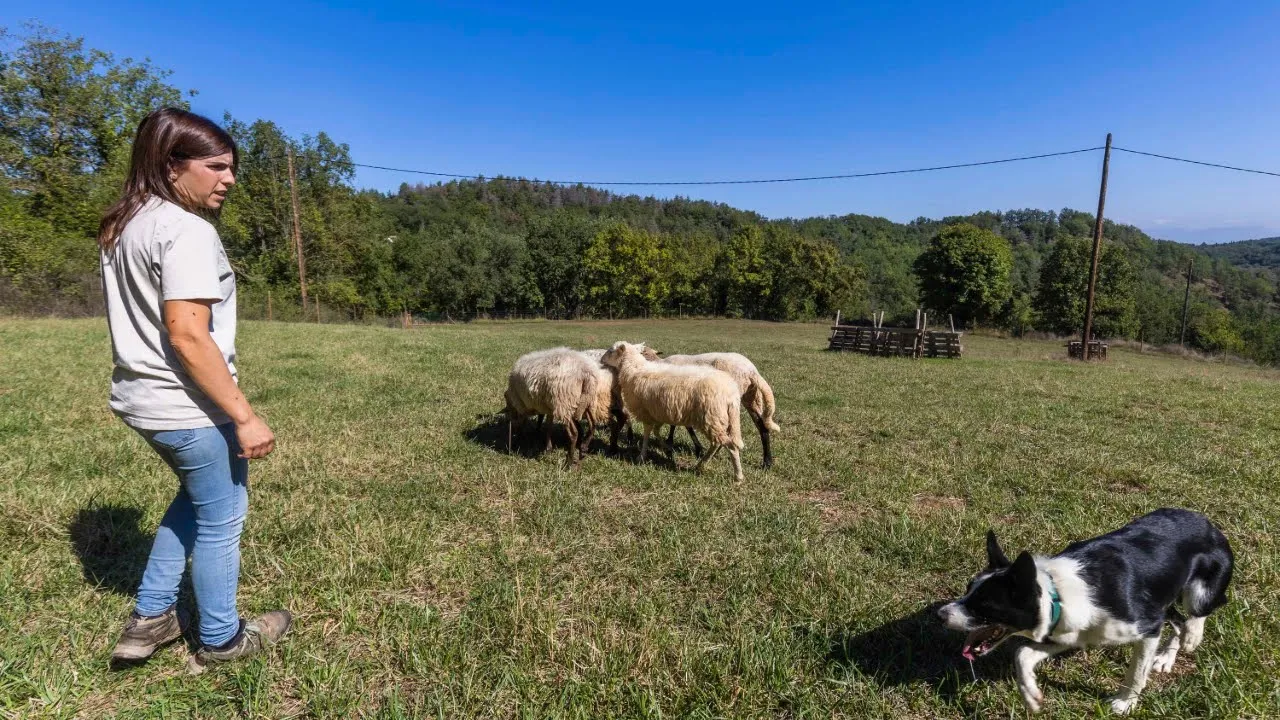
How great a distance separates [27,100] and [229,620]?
4343 cm

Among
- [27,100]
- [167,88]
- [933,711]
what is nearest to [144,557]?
[933,711]

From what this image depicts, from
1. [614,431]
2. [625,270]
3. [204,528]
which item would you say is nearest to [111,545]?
[204,528]

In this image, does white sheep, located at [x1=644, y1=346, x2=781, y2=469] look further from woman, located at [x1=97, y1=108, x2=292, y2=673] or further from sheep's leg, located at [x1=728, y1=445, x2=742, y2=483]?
woman, located at [x1=97, y1=108, x2=292, y2=673]

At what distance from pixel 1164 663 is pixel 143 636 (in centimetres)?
512

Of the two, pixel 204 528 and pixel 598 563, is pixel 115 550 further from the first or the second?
pixel 598 563

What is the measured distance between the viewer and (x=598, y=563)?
12.7 ft

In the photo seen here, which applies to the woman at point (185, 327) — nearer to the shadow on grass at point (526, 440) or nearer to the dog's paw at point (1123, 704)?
the dog's paw at point (1123, 704)

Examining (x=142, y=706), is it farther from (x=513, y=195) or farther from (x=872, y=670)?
(x=513, y=195)

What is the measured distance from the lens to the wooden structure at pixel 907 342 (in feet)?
68.0

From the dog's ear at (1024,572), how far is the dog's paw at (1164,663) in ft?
4.24

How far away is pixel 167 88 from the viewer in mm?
33906

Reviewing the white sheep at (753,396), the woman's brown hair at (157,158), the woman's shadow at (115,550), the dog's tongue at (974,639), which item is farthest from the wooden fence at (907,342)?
the woman's brown hair at (157,158)

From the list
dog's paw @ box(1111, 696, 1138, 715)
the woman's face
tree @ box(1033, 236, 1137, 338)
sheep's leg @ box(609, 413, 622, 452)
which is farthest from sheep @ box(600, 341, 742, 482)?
tree @ box(1033, 236, 1137, 338)

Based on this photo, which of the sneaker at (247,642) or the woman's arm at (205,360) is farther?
the sneaker at (247,642)
